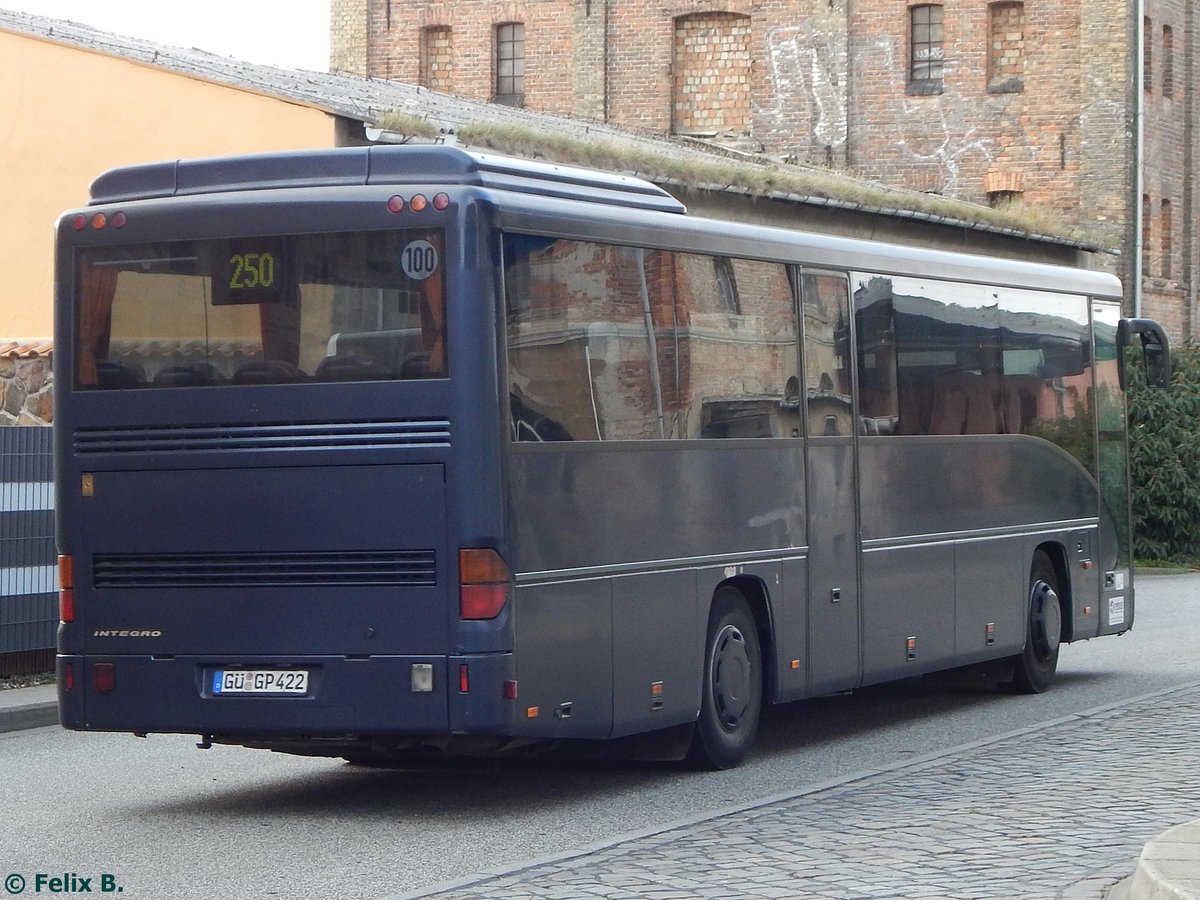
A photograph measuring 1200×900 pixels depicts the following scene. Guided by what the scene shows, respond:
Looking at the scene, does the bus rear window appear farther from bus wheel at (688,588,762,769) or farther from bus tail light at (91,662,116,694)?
bus wheel at (688,588,762,769)

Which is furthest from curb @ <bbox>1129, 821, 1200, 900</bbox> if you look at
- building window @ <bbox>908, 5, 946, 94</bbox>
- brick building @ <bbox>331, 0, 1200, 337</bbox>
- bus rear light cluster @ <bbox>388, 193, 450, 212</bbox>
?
building window @ <bbox>908, 5, 946, 94</bbox>

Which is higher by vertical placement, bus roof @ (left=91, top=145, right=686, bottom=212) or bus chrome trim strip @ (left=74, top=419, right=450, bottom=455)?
bus roof @ (left=91, top=145, right=686, bottom=212)

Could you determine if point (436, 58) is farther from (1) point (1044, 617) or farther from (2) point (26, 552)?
(1) point (1044, 617)

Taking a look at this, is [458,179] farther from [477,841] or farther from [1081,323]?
[1081,323]

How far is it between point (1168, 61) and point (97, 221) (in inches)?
1626

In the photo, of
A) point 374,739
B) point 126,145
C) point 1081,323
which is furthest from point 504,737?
point 126,145

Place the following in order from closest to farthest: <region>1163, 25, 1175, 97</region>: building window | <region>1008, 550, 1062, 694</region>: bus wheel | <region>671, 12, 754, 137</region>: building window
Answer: <region>1008, 550, 1062, 694</region>: bus wheel, <region>1163, 25, 1175, 97</region>: building window, <region>671, 12, 754, 137</region>: building window

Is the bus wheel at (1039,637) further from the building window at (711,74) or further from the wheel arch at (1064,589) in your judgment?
the building window at (711,74)

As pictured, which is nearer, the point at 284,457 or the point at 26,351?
the point at 284,457

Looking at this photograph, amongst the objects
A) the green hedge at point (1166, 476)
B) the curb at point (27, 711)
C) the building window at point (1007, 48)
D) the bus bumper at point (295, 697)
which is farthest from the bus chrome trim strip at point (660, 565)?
the building window at point (1007, 48)

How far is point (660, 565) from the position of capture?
11062 millimetres

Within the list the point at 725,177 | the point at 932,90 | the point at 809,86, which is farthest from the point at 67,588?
the point at 809,86

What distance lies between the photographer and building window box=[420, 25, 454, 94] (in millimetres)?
52906

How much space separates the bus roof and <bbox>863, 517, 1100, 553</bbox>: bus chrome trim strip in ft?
12.0
